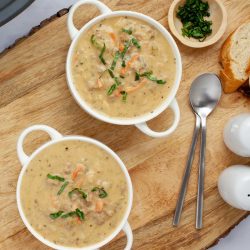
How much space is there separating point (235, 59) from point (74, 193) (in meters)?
0.82

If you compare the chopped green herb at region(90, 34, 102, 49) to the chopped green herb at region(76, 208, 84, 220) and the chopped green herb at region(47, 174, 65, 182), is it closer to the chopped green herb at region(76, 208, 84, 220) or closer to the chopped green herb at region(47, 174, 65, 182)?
the chopped green herb at region(47, 174, 65, 182)

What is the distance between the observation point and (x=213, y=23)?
98.4 inches

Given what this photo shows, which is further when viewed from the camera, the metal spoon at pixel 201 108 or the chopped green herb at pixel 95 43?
the metal spoon at pixel 201 108

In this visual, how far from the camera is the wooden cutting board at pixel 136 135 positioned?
92.7 inches

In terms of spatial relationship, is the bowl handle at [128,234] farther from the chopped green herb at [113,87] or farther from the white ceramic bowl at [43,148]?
the chopped green herb at [113,87]

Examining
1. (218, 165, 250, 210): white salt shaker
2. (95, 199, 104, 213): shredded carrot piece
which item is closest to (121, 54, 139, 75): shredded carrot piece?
(95, 199, 104, 213): shredded carrot piece

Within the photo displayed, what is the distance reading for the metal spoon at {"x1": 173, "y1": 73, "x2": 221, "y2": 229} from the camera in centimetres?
244

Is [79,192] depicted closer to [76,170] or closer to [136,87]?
[76,170]

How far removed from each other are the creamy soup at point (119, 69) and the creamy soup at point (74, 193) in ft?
0.61

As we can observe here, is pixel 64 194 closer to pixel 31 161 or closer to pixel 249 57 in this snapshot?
pixel 31 161

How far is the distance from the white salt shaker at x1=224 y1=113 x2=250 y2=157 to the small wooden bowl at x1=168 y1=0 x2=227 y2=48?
0.32 m

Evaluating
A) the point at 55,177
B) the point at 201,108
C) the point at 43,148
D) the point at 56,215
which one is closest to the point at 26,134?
the point at 43,148

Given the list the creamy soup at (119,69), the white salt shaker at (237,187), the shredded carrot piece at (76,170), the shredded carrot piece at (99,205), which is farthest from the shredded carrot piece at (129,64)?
the white salt shaker at (237,187)

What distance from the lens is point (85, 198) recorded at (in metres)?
2.24
